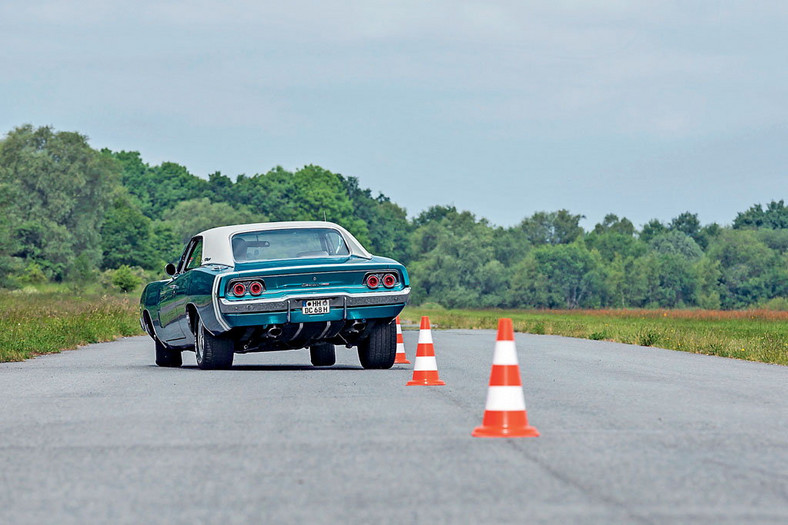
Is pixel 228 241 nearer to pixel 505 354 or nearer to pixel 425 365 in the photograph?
pixel 425 365

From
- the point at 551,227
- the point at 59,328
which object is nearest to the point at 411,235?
the point at 551,227

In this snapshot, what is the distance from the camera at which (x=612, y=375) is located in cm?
1395

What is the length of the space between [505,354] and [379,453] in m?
1.60

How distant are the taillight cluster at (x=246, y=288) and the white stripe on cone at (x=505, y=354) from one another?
5.24m

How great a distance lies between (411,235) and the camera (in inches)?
6826

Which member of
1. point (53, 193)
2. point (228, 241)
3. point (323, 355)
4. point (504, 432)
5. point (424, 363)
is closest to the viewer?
point (504, 432)

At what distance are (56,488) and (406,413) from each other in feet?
11.8

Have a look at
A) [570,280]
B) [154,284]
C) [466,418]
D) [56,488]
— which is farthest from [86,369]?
[570,280]

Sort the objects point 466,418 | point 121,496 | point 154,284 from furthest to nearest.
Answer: point 154,284 → point 466,418 → point 121,496

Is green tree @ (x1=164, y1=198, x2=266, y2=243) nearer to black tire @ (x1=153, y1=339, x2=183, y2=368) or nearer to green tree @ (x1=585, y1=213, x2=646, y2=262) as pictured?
green tree @ (x1=585, y1=213, x2=646, y2=262)

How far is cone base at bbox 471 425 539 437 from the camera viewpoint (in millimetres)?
7633

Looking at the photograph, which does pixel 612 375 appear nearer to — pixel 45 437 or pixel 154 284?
pixel 154 284

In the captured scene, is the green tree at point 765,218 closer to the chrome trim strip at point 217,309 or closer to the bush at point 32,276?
the bush at point 32,276

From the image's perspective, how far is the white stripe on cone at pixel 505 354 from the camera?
812 cm
